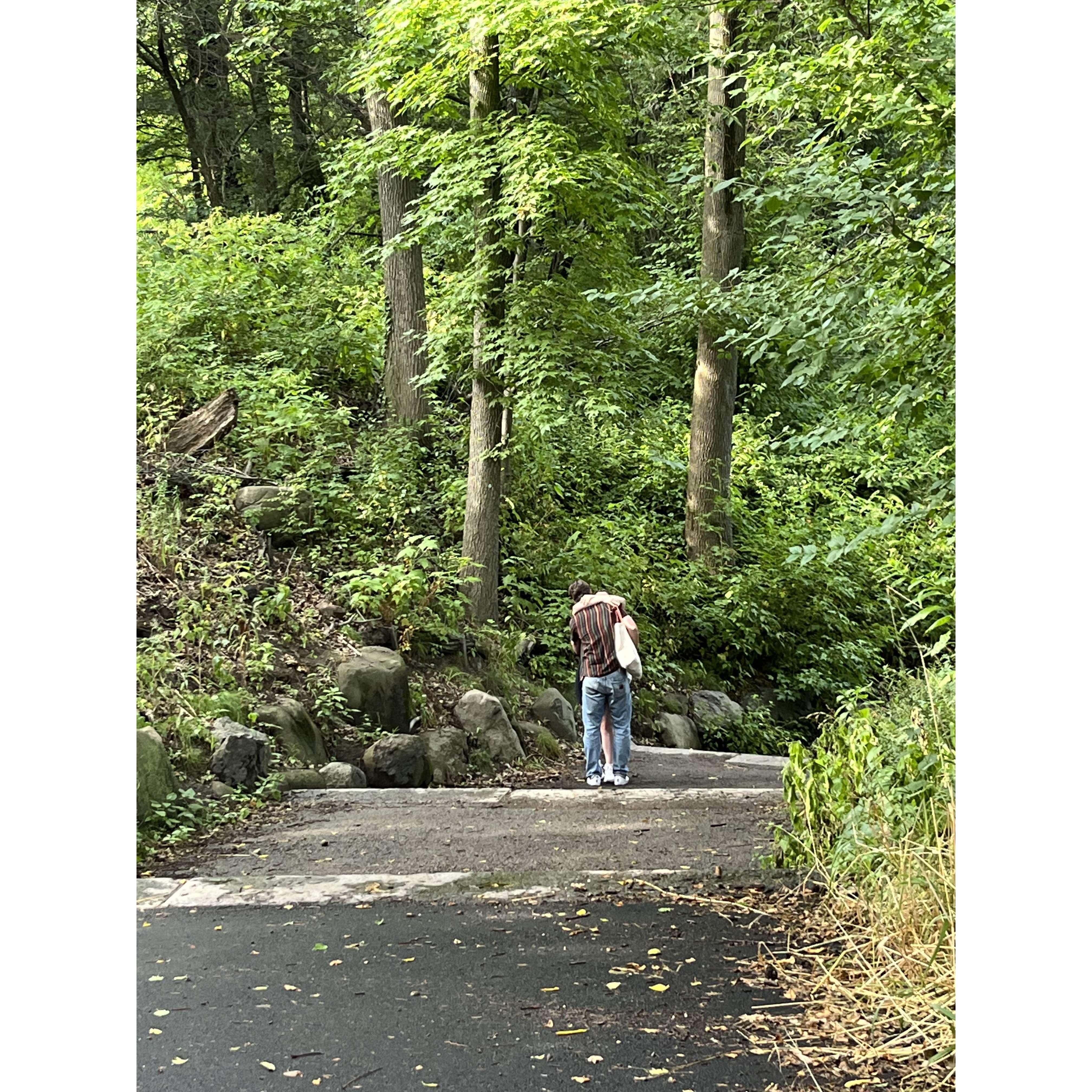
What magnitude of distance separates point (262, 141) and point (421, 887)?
43.6ft

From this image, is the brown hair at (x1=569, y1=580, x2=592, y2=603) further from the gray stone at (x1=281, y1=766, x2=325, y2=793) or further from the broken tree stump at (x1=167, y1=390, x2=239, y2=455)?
the broken tree stump at (x1=167, y1=390, x2=239, y2=455)

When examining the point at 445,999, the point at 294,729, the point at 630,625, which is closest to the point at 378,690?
the point at 294,729

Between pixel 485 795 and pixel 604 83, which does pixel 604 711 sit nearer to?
pixel 485 795

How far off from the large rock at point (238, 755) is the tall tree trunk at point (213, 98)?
9.35 m

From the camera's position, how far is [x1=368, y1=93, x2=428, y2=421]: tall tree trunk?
11.4 meters

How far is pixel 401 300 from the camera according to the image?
11.6 metres

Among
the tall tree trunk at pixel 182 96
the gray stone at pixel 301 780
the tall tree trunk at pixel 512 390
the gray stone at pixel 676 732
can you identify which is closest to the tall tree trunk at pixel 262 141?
the tall tree trunk at pixel 182 96

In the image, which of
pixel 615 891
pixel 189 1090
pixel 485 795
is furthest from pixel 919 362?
pixel 485 795

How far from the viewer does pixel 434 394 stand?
12625 millimetres

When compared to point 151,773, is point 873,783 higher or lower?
higher

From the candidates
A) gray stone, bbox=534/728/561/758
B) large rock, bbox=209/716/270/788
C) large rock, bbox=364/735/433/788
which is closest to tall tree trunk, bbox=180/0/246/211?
gray stone, bbox=534/728/561/758

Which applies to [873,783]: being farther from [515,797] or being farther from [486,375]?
[486,375]

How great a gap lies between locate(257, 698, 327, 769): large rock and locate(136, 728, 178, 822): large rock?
49.5 inches

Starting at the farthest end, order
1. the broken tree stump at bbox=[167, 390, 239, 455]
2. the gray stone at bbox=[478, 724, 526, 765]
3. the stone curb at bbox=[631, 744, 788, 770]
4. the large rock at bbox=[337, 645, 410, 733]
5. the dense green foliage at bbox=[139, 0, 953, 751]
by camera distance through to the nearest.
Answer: the broken tree stump at bbox=[167, 390, 239, 455], the stone curb at bbox=[631, 744, 788, 770], the gray stone at bbox=[478, 724, 526, 765], the large rock at bbox=[337, 645, 410, 733], the dense green foliage at bbox=[139, 0, 953, 751]
